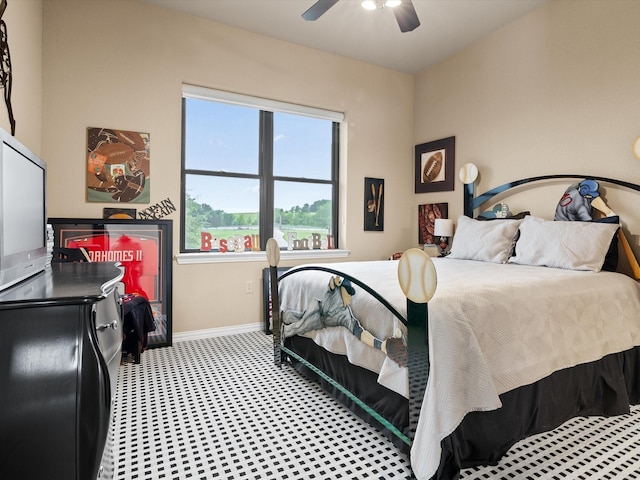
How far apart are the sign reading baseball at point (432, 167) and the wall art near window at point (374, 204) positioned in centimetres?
53

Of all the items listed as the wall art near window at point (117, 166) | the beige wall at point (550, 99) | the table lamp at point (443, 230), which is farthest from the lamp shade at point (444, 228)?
the wall art near window at point (117, 166)

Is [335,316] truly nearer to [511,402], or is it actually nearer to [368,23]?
[511,402]

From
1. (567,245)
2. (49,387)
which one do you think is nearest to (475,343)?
(49,387)

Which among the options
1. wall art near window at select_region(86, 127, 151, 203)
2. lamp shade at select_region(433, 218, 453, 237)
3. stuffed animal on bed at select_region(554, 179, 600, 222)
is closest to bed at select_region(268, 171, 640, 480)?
stuffed animal on bed at select_region(554, 179, 600, 222)

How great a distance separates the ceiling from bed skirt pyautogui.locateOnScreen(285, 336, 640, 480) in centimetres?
285

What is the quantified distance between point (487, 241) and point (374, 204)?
1.63m

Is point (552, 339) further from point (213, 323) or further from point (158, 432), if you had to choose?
point (213, 323)

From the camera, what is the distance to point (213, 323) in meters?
3.58

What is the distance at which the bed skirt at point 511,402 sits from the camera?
61.7 inches

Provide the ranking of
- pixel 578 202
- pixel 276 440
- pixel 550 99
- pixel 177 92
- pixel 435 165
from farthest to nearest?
pixel 435 165 < pixel 177 92 < pixel 550 99 < pixel 578 202 < pixel 276 440

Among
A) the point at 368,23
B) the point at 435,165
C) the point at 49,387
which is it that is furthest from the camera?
the point at 435,165

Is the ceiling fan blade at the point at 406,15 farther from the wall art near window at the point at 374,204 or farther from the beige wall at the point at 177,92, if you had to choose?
the wall art near window at the point at 374,204

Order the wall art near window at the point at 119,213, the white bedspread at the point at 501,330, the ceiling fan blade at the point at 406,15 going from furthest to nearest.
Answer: the wall art near window at the point at 119,213, the ceiling fan blade at the point at 406,15, the white bedspread at the point at 501,330

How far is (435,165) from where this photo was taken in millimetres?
4426
